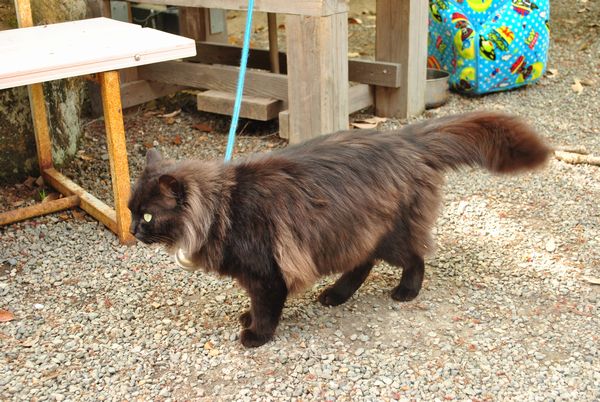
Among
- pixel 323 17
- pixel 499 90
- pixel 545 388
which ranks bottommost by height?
pixel 545 388

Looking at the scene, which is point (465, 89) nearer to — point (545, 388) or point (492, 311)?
point (492, 311)

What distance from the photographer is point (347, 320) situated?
9.89ft

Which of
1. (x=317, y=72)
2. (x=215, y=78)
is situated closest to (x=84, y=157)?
(x=215, y=78)

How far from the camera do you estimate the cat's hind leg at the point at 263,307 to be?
270cm

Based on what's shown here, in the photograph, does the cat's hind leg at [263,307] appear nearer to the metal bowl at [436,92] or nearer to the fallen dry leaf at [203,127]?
the fallen dry leaf at [203,127]

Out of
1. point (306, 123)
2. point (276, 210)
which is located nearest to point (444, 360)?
point (276, 210)

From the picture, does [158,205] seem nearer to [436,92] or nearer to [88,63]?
[88,63]

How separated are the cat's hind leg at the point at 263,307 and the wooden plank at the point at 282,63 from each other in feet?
8.84

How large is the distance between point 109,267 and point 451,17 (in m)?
3.37

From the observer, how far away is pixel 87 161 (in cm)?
473

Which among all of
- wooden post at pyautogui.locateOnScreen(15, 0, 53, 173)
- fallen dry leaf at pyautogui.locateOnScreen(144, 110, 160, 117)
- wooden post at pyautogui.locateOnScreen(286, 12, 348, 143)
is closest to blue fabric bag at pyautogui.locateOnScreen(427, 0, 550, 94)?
wooden post at pyautogui.locateOnScreen(286, 12, 348, 143)

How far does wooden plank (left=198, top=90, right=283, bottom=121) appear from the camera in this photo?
4.82 meters

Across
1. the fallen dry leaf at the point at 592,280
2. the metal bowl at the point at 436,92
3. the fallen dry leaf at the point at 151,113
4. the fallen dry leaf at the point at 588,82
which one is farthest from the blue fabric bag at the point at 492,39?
the fallen dry leaf at the point at 592,280

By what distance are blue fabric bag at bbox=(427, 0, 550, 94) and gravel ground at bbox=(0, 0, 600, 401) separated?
54.4 inches
